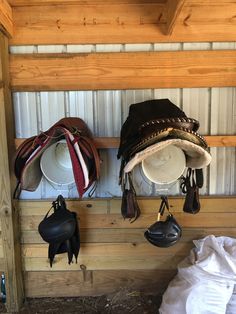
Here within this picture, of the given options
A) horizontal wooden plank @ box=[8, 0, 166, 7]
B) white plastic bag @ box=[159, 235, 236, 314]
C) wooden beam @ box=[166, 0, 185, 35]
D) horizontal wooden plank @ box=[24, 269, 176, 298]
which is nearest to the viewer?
wooden beam @ box=[166, 0, 185, 35]

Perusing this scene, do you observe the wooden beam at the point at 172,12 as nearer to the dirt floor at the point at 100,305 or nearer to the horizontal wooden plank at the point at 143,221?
the horizontal wooden plank at the point at 143,221

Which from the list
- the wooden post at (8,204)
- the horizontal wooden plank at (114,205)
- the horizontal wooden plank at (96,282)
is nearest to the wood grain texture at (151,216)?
the horizontal wooden plank at (114,205)

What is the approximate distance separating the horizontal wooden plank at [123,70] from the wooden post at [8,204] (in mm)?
97

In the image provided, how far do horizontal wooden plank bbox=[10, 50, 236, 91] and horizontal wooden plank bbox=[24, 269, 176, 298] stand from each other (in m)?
1.26

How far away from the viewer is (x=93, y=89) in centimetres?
188

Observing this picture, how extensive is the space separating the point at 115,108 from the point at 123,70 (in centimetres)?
25

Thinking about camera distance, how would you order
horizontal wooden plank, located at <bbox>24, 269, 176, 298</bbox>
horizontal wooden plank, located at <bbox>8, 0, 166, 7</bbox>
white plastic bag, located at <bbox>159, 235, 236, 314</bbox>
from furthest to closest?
horizontal wooden plank, located at <bbox>24, 269, 176, 298</bbox>, horizontal wooden plank, located at <bbox>8, 0, 166, 7</bbox>, white plastic bag, located at <bbox>159, 235, 236, 314</bbox>

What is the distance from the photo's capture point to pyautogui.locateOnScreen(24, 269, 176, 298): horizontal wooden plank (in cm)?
203

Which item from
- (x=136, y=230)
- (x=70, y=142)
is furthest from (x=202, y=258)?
(x=70, y=142)

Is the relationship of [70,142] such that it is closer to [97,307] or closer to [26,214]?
[26,214]

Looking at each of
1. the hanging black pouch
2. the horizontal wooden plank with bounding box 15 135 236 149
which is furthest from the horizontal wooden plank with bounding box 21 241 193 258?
the horizontal wooden plank with bounding box 15 135 236 149

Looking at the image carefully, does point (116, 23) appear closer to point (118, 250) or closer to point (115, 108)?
point (115, 108)

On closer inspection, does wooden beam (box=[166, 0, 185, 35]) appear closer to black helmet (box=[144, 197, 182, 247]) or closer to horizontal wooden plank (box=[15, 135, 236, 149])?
horizontal wooden plank (box=[15, 135, 236, 149])

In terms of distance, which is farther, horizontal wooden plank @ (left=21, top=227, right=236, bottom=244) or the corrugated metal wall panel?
horizontal wooden plank @ (left=21, top=227, right=236, bottom=244)
